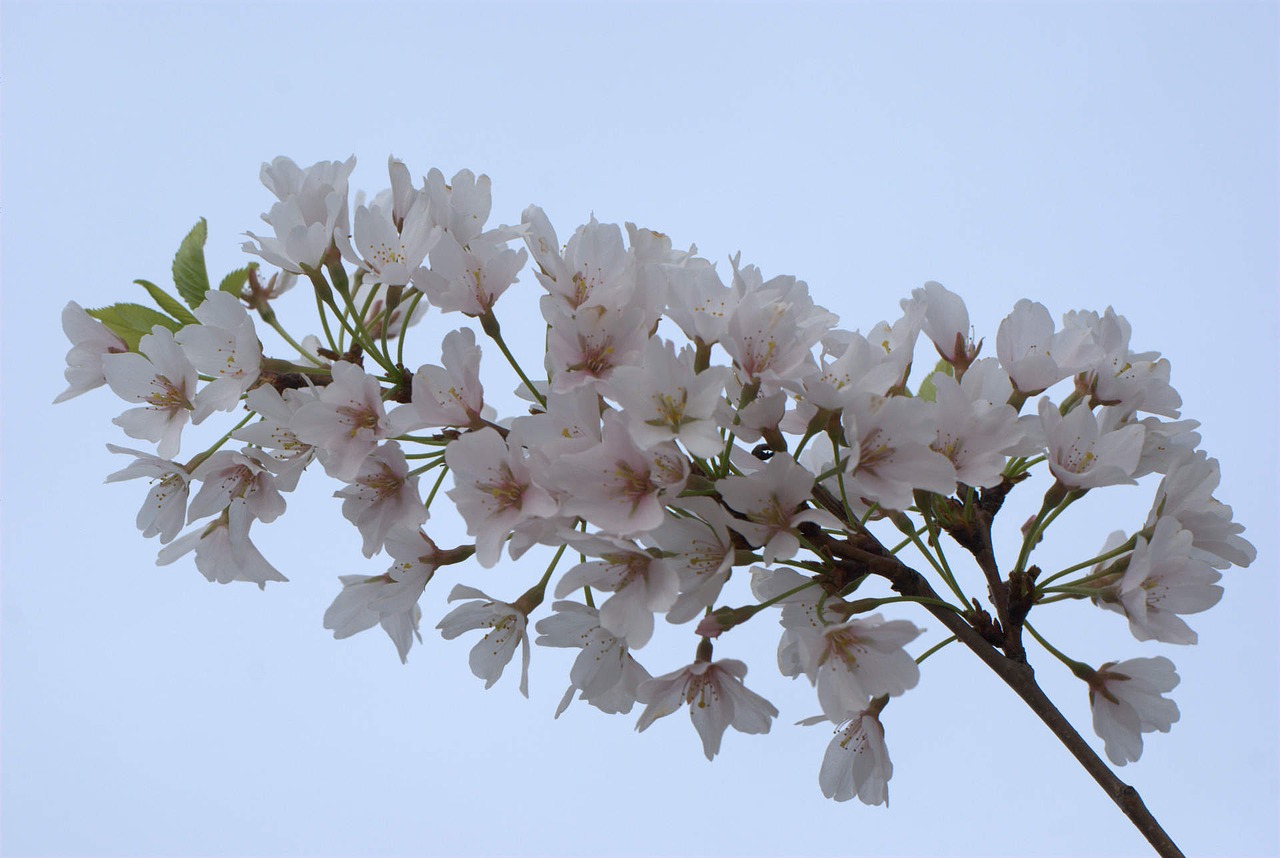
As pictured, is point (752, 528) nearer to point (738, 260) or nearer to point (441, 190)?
point (738, 260)

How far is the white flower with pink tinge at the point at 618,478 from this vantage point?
4.43 ft

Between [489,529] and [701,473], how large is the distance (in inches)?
12.4

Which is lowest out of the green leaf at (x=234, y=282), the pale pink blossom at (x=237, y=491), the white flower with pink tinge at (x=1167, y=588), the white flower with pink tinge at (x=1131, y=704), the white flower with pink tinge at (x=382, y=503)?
the white flower with pink tinge at (x=1131, y=704)

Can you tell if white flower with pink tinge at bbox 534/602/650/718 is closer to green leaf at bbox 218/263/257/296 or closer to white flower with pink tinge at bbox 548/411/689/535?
white flower with pink tinge at bbox 548/411/689/535

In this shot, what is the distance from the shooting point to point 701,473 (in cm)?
148

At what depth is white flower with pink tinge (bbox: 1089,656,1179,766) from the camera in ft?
5.17

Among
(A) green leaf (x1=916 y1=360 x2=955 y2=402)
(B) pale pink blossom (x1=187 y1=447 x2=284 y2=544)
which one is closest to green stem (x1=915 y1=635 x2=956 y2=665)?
(A) green leaf (x1=916 y1=360 x2=955 y2=402)

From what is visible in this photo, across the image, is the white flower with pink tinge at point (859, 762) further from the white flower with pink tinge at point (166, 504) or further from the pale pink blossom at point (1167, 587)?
the white flower with pink tinge at point (166, 504)

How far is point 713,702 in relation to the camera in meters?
1.56

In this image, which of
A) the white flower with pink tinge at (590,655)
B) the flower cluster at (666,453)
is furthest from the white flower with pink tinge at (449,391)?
the white flower with pink tinge at (590,655)

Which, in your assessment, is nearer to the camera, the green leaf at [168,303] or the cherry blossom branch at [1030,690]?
the cherry blossom branch at [1030,690]

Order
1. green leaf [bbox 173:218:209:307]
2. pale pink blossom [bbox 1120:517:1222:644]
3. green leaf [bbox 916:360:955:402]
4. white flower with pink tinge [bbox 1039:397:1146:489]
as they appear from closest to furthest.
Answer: pale pink blossom [bbox 1120:517:1222:644], white flower with pink tinge [bbox 1039:397:1146:489], green leaf [bbox 916:360:955:402], green leaf [bbox 173:218:209:307]

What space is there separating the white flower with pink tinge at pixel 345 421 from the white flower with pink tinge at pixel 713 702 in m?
0.54

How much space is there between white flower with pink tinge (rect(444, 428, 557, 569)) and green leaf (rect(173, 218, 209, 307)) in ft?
2.54
